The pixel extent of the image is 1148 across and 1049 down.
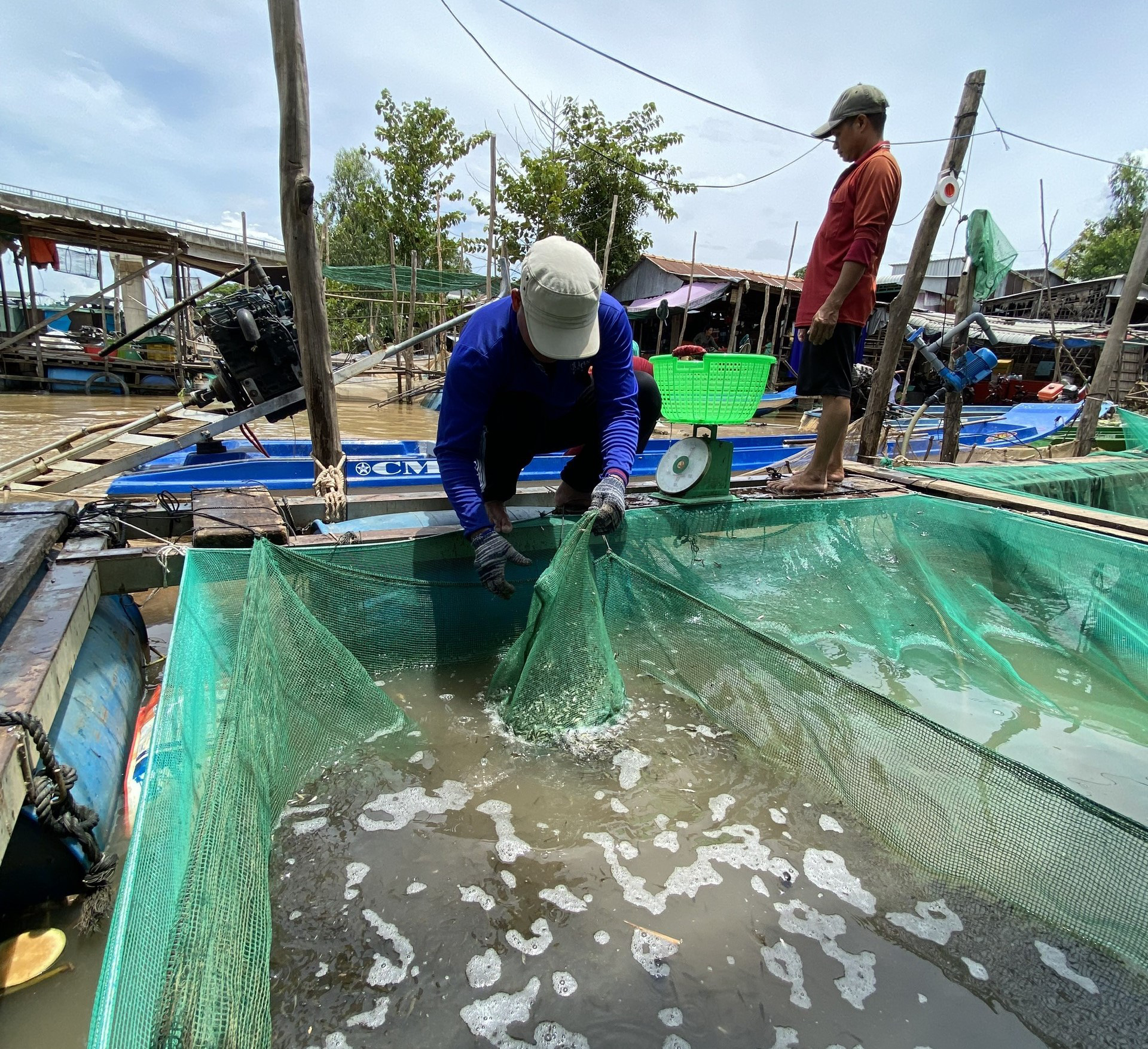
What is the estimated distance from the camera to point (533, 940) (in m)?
1.61

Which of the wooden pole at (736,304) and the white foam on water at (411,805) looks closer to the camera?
the white foam on water at (411,805)

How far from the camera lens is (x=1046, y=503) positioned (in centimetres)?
382

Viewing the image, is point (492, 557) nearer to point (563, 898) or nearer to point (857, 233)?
point (563, 898)

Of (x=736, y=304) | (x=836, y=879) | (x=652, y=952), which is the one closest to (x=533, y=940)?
(x=652, y=952)

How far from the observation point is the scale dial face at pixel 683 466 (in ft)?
10.6

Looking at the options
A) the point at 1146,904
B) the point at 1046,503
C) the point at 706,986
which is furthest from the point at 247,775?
the point at 1046,503

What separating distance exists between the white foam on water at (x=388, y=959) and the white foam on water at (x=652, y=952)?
55 centimetres

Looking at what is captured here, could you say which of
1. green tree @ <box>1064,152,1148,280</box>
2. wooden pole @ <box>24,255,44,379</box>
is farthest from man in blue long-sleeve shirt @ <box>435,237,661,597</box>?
green tree @ <box>1064,152,1148,280</box>

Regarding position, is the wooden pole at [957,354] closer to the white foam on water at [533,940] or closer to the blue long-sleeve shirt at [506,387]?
the blue long-sleeve shirt at [506,387]

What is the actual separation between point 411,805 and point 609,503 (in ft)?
4.12

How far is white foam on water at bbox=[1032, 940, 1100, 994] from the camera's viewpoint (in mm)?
1409

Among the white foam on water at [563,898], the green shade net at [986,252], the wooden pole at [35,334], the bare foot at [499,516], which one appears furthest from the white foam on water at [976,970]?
the wooden pole at [35,334]

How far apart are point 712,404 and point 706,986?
232cm

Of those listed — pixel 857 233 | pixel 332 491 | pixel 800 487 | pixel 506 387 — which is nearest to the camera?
pixel 506 387
